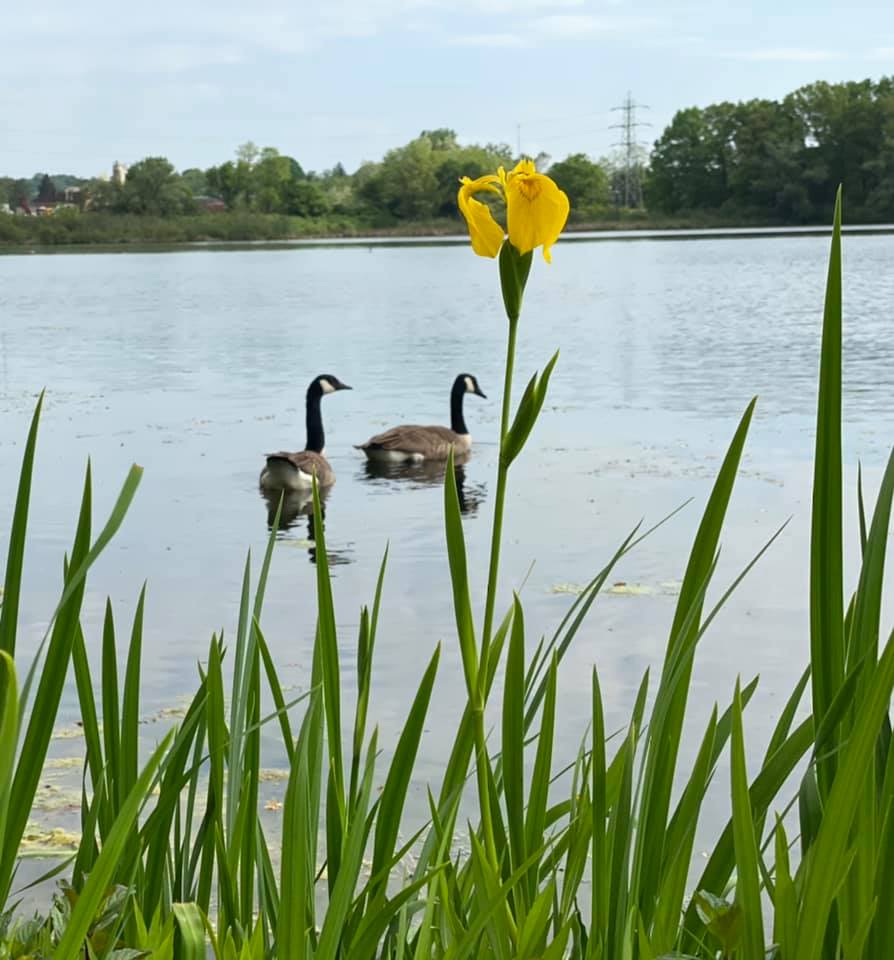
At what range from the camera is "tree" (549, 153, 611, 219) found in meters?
94.9

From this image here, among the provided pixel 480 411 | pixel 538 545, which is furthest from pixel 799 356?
pixel 538 545

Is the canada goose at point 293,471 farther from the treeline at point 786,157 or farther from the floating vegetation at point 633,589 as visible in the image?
the treeline at point 786,157

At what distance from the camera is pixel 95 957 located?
1256 millimetres

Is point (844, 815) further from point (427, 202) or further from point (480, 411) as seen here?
point (427, 202)

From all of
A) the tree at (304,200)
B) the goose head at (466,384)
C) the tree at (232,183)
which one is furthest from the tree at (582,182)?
the goose head at (466,384)

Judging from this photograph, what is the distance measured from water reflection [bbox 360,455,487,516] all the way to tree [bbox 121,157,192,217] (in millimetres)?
75705

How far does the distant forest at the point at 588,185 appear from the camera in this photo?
8362 cm

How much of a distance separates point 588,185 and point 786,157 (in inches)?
667

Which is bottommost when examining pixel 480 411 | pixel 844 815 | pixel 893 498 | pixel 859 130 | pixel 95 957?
pixel 480 411

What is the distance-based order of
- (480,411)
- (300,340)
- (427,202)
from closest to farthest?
1. (480,411)
2. (300,340)
3. (427,202)

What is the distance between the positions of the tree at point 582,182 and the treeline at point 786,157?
4.28 m

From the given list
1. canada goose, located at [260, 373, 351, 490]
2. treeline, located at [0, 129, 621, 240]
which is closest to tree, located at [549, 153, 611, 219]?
treeline, located at [0, 129, 621, 240]

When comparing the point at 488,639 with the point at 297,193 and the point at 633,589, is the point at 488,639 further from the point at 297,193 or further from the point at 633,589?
the point at 297,193

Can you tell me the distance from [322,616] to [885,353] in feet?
57.5
